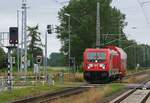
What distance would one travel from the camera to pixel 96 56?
57.3 meters

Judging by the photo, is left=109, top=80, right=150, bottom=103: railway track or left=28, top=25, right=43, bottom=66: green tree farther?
left=28, top=25, right=43, bottom=66: green tree

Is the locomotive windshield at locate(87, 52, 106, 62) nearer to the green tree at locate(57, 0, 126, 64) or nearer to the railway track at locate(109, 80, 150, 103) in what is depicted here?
the railway track at locate(109, 80, 150, 103)

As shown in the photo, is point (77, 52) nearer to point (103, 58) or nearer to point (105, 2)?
point (105, 2)

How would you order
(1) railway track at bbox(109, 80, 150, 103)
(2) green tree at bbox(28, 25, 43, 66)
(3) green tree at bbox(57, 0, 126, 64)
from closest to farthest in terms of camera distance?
(1) railway track at bbox(109, 80, 150, 103)
(3) green tree at bbox(57, 0, 126, 64)
(2) green tree at bbox(28, 25, 43, 66)

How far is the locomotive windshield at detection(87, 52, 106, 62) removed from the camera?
57.1 m

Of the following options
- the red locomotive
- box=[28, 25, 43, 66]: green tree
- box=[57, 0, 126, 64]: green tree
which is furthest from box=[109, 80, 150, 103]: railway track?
box=[28, 25, 43, 66]: green tree

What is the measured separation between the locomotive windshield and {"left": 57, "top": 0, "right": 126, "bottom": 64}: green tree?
154 ft

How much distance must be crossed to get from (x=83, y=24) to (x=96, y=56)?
173 feet

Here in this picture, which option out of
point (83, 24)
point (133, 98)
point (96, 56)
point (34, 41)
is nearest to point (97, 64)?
point (96, 56)

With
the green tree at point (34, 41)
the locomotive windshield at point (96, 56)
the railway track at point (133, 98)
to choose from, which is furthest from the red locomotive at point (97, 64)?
the green tree at point (34, 41)

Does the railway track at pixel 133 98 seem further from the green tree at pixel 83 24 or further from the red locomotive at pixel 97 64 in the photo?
the green tree at pixel 83 24

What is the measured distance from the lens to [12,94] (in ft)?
126

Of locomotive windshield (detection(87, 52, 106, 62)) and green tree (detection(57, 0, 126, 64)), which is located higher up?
green tree (detection(57, 0, 126, 64))

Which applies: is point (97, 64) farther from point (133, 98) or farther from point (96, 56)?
point (133, 98)
